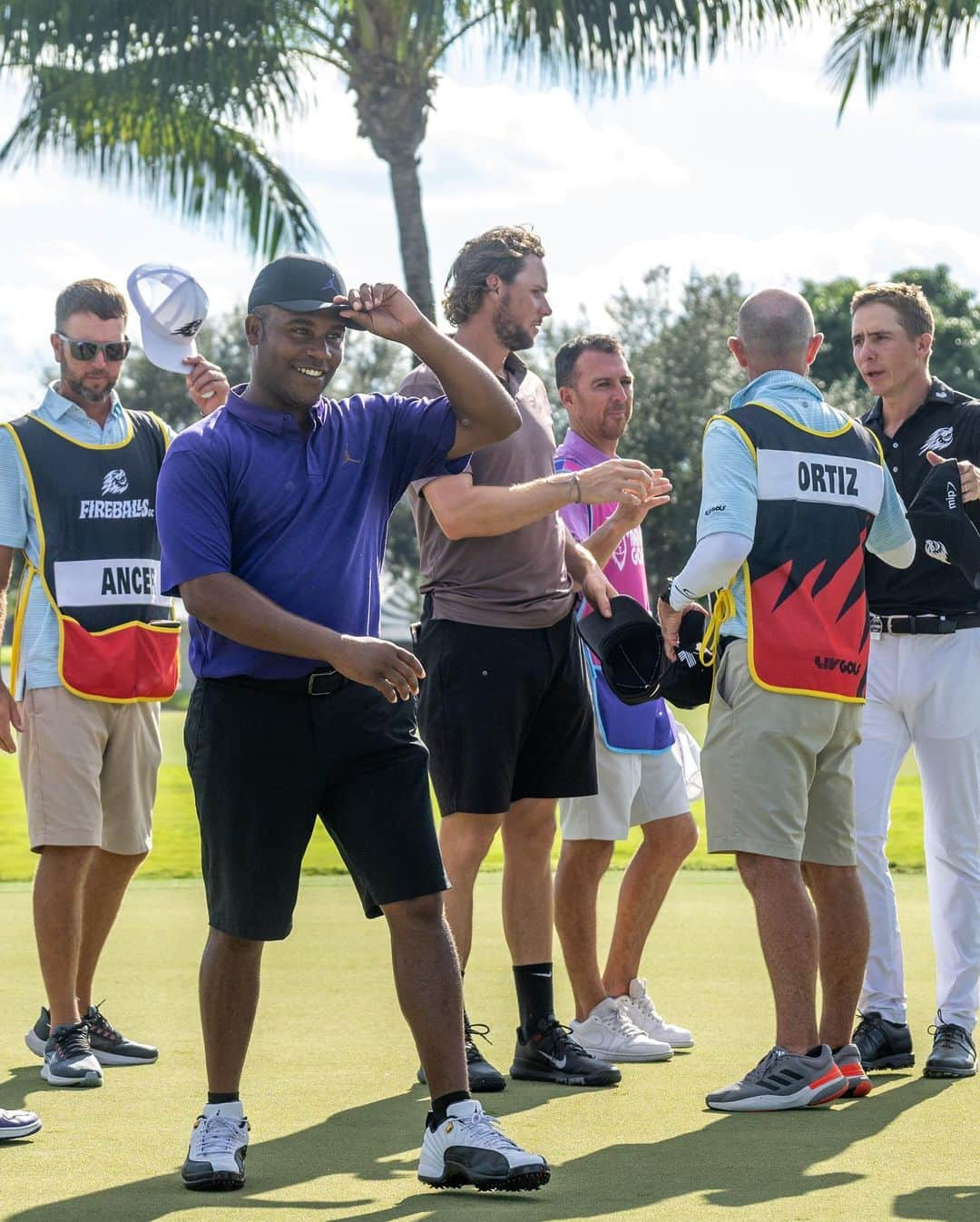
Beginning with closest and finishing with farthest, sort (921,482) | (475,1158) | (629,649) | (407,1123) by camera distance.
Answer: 1. (475,1158)
2. (407,1123)
3. (629,649)
4. (921,482)

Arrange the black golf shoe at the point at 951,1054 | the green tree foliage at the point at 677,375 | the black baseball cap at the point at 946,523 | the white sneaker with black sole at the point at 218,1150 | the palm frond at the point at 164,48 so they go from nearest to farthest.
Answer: the white sneaker with black sole at the point at 218,1150, the black golf shoe at the point at 951,1054, the black baseball cap at the point at 946,523, the palm frond at the point at 164,48, the green tree foliage at the point at 677,375

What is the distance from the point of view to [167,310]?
5.83m

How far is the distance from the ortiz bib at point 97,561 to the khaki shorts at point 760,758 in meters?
1.87

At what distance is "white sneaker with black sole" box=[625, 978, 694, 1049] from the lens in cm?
615

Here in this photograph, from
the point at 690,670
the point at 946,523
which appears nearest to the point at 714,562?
the point at 690,670

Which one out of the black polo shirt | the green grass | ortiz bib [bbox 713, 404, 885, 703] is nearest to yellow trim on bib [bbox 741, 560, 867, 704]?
ortiz bib [bbox 713, 404, 885, 703]

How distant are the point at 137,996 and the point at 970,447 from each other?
3.59 meters

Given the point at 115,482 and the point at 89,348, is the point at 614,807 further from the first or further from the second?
the point at 89,348

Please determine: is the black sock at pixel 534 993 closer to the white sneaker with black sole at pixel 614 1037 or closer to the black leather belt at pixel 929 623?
the white sneaker with black sole at pixel 614 1037

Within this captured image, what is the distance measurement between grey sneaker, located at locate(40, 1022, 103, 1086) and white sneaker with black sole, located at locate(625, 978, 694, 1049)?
176 centimetres

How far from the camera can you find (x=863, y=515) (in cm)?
555

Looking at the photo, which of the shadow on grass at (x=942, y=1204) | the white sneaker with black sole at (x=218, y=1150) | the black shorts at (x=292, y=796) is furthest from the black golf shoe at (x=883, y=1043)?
the white sneaker with black sole at (x=218, y=1150)

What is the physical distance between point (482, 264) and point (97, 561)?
1.55 meters

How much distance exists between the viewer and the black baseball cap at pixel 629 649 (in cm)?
576
